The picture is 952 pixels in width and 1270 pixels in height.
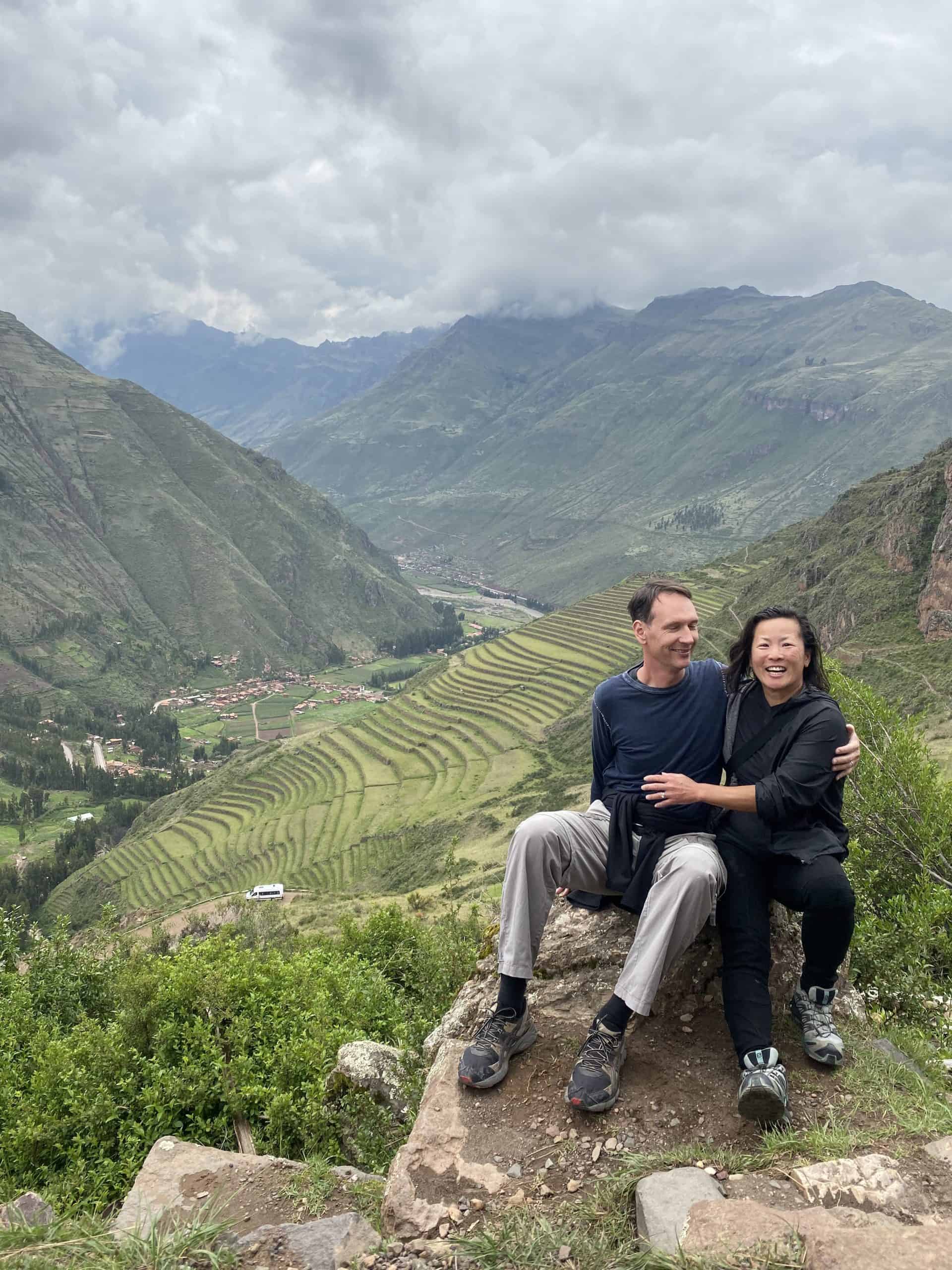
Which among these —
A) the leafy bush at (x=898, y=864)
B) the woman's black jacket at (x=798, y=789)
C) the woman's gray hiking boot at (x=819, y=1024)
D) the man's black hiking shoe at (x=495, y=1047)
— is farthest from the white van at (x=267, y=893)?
the woman's black jacket at (x=798, y=789)

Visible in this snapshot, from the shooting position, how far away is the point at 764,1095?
404 centimetres

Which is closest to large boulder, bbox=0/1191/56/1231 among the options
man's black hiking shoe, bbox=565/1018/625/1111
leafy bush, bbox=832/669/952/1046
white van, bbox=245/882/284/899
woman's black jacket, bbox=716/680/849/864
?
man's black hiking shoe, bbox=565/1018/625/1111

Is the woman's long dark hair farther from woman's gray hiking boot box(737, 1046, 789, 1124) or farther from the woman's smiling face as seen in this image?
woman's gray hiking boot box(737, 1046, 789, 1124)

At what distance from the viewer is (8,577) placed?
584 ft

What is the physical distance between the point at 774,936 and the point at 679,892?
1.60 metres

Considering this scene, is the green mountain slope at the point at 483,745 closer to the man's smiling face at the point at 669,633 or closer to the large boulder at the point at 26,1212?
the man's smiling face at the point at 669,633

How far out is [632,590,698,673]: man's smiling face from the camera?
208 inches

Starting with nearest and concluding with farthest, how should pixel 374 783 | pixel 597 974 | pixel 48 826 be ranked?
pixel 597 974 → pixel 374 783 → pixel 48 826

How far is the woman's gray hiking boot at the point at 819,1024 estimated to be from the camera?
14.9ft

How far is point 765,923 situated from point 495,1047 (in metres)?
1.97

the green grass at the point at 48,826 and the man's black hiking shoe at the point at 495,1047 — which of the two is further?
the green grass at the point at 48,826

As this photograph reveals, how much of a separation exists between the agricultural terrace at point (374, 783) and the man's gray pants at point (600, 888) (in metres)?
40.9

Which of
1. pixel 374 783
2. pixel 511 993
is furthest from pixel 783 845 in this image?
pixel 374 783

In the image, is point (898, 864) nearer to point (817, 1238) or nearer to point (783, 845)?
point (783, 845)
